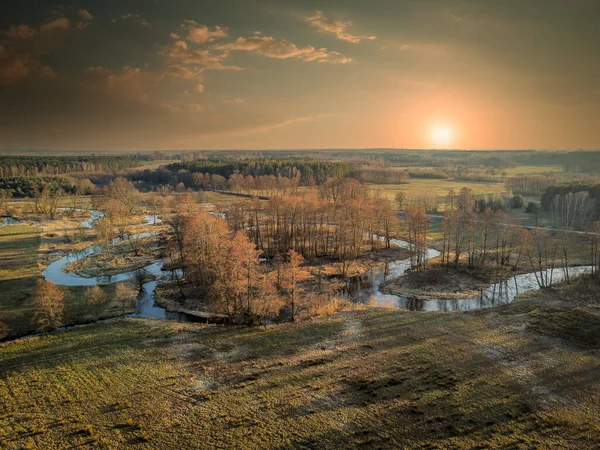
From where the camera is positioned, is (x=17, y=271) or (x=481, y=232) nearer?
(x=17, y=271)

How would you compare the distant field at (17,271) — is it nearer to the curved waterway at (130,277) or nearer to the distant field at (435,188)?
the curved waterway at (130,277)

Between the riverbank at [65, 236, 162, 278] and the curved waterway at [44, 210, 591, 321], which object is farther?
the riverbank at [65, 236, 162, 278]

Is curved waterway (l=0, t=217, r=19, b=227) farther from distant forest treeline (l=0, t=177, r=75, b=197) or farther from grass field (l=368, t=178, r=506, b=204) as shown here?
grass field (l=368, t=178, r=506, b=204)

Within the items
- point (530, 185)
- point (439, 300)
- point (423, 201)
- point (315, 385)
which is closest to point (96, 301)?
point (315, 385)

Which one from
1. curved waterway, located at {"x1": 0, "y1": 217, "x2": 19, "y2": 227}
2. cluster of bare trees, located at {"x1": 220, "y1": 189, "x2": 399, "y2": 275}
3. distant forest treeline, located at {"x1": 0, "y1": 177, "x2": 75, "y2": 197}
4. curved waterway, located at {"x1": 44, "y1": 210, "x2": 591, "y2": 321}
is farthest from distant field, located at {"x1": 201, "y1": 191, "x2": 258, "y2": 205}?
curved waterway, located at {"x1": 44, "y1": 210, "x2": 591, "y2": 321}

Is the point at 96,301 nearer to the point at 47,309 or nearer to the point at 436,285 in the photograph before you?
the point at 47,309

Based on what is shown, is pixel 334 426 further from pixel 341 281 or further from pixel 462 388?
pixel 341 281

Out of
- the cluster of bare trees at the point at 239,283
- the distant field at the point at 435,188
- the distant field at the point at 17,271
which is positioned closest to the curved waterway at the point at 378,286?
the distant field at the point at 17,271
